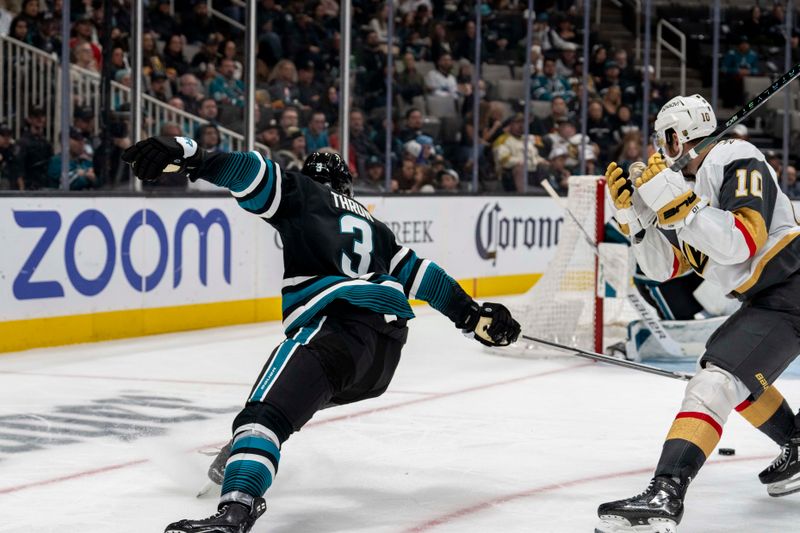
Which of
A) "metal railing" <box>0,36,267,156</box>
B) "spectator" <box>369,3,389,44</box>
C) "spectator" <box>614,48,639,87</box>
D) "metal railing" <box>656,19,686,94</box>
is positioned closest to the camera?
"metal railing" <box>0,36,267,156</box>

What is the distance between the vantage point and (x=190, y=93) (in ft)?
25.3

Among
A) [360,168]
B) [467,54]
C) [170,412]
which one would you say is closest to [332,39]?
[360,168]

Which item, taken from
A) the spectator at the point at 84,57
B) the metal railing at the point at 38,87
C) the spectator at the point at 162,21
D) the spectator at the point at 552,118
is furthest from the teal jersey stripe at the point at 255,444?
the spectator at the point at 552,118

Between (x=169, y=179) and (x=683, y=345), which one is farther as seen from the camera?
(x=169, y=179)

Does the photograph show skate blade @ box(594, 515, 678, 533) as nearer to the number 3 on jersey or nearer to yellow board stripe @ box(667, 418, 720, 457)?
yellow board stripe @ box(667, 418, 720, 457)

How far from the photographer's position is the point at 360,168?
334 inches

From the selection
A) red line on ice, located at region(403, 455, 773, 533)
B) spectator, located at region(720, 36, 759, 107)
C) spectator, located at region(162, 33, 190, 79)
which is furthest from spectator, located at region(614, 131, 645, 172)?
red line on ice, located at region(403, 455, 773, 533)

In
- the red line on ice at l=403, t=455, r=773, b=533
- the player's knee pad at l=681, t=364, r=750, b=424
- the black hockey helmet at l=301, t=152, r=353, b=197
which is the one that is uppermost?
the black hockey helmet at l=301, t=152, r=353, b=197

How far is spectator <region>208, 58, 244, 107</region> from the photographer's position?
755cm

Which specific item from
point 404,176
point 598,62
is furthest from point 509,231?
point 598,62

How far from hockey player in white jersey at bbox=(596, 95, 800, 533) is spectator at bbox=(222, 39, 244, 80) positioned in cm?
488

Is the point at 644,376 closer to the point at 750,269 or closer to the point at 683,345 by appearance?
the point at 683,345

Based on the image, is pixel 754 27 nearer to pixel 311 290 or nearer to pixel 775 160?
pixel 775 160

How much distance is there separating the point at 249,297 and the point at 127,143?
1223mm
